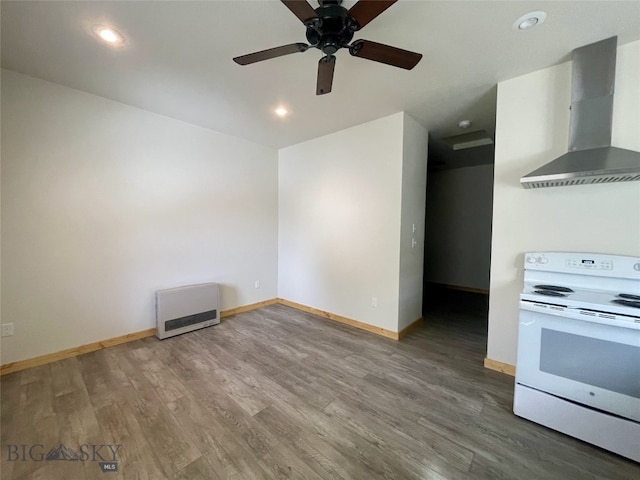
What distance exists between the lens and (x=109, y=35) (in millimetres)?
1779

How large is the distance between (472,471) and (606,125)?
98.7 inches

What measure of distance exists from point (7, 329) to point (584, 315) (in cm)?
466

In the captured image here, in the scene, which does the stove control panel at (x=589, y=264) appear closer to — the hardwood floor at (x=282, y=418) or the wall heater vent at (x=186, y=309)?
the hardwood floor at (x=282, y=418)

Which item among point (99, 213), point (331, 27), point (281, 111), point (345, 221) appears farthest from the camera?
point (345, 221)

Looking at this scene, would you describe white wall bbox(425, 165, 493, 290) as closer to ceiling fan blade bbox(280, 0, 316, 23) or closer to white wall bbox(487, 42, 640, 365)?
white wall bbox(487, 42, 640, 365)

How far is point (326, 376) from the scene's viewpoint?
90.0 inches

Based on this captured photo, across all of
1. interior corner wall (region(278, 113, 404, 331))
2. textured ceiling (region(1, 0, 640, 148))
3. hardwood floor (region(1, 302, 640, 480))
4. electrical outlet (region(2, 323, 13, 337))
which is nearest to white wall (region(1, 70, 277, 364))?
electrical outlet (region(2, 323, 13, 337))

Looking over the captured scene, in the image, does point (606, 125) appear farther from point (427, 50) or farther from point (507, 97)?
point (427, 50)

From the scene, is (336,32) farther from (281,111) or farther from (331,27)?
(281,111)

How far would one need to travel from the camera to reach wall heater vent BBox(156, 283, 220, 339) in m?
3.01

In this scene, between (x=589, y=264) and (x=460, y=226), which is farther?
(x=460, y=226)

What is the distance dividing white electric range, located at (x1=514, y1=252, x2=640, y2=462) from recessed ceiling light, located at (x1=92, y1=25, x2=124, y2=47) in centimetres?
354

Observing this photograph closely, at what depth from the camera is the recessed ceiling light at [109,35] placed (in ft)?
5.64

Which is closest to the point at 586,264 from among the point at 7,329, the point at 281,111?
the point at 281,111
